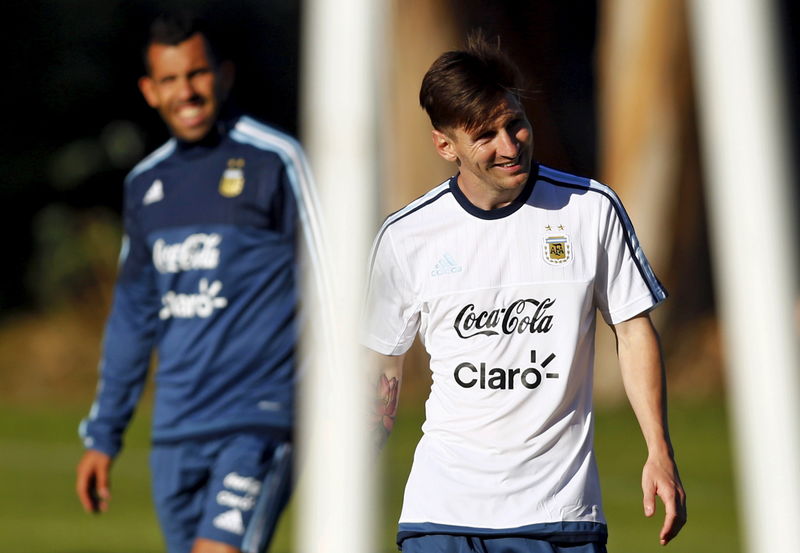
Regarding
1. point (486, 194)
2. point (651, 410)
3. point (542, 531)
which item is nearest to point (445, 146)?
point (486, 194)

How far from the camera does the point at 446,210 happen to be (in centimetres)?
317

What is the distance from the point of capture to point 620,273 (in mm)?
3133

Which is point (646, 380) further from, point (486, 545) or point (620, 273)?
point (486, 545)

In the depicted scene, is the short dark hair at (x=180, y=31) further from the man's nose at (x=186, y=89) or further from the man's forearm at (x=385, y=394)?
the man's forearm at (x=385, y=394)

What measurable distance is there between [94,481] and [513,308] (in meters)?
3.04

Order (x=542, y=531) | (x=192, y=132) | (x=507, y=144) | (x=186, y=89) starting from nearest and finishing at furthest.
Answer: (x=507, y=144) → (x=542, y=531) → (x=186, y=89) → (x=192, y=132)

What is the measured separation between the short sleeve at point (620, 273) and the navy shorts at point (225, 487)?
8.63ft

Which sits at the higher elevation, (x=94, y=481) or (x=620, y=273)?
(x=620, y=273)

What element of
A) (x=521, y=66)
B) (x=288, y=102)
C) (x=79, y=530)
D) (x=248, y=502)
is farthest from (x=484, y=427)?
(x=288, y=102)

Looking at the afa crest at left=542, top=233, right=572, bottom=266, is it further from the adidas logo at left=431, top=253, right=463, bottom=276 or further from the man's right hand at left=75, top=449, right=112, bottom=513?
the man's right hand at left=75, top=449, right=112, bottom=513

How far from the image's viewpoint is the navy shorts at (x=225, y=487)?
18.2 ft

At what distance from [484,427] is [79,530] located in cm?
908

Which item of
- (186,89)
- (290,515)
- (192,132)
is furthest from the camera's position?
(290,515)

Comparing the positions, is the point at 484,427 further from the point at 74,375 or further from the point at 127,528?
the point at 74,375
